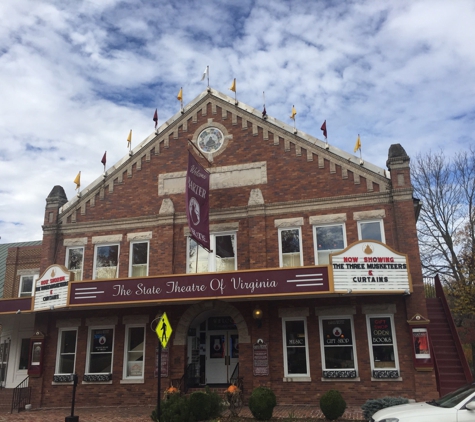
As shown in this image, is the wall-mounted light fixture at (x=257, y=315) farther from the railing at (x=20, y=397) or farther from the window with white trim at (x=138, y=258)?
the railing at (x=20, y=397)

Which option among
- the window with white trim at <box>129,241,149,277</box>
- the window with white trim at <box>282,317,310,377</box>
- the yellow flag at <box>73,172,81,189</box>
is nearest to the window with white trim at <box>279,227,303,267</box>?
the window with white trim at <box>282,317,310,377</box>

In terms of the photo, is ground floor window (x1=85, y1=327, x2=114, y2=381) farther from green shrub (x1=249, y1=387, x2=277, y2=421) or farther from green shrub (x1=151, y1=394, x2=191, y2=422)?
green shrub (x1=249, y1=387, x2=277, y2=421)

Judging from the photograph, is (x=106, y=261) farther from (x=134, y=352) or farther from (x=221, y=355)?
(x=221, y=355)

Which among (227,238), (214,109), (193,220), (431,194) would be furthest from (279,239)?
(431,194)

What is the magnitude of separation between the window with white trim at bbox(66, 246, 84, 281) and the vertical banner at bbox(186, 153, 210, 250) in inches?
257

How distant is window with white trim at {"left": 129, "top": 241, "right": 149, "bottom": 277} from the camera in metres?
19.4

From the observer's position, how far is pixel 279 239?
18.2 m

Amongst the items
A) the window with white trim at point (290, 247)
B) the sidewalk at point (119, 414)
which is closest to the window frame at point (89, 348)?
the sidewalk at point (119, 414)

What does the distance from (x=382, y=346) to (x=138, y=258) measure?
10.2 metres

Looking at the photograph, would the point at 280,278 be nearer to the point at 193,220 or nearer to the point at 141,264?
the point at 193,220

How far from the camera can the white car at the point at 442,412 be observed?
852 cm

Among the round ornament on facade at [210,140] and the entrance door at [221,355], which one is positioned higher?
the round ornament on facade at [210,140]

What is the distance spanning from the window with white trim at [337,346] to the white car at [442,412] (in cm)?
714

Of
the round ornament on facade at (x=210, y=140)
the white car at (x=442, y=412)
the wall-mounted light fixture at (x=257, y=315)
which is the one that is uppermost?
the round ornament on facade at (x=210, y=140)
